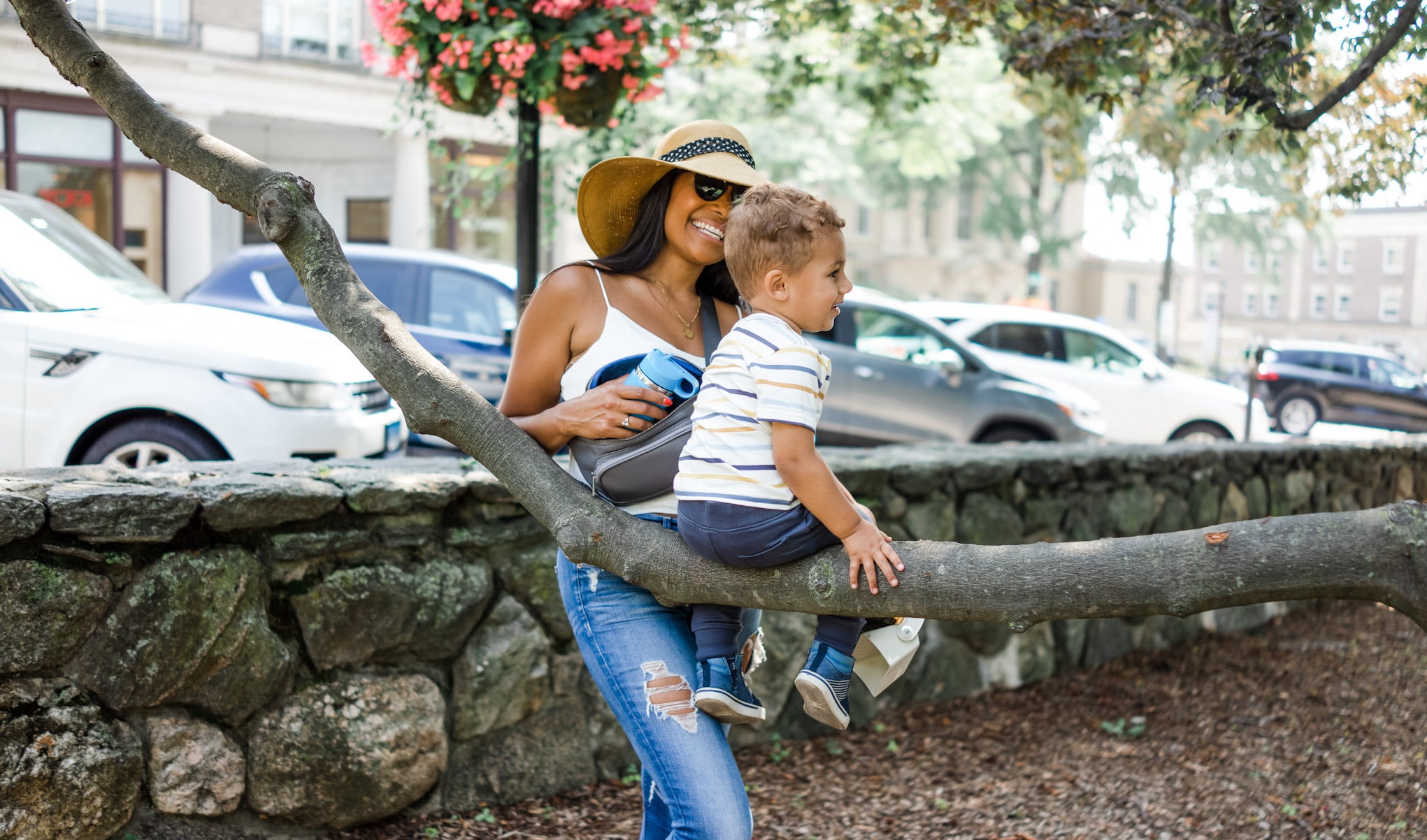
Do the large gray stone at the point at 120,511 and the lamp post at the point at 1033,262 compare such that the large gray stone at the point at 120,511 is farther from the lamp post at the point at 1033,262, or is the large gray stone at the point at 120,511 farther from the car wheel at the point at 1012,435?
the lamp post at the point at 1033,262

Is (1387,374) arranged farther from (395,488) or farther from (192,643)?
(192,643)

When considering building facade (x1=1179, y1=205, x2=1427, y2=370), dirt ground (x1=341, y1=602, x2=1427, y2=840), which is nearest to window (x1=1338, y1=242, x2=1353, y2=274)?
building facade (x1=1179, y1=205, x2=1427, y2=370)

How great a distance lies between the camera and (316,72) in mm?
18656

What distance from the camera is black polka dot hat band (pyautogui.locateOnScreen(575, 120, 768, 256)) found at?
2.37 m

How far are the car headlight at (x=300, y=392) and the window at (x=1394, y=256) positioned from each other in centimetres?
6785

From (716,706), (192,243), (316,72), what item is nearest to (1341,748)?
(716,706)

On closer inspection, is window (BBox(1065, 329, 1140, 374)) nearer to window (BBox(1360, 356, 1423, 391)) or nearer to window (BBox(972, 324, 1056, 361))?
window (BBox(972, 324, 1056, 361))

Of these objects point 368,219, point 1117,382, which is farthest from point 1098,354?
point 368,219

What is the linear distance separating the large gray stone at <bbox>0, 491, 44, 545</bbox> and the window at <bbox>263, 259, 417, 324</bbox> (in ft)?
17.2

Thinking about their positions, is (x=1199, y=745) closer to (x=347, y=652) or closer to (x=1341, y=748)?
(x=1341, y=748)

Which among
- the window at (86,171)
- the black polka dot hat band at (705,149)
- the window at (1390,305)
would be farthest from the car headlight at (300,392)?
the window at (1390,305)

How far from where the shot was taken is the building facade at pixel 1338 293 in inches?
2365

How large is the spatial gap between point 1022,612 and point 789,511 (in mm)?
420

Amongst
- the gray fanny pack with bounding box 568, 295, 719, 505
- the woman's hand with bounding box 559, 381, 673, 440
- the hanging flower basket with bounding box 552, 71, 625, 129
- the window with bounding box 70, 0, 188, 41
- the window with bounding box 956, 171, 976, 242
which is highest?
the window with bounding box 70, 0, 188, 41
